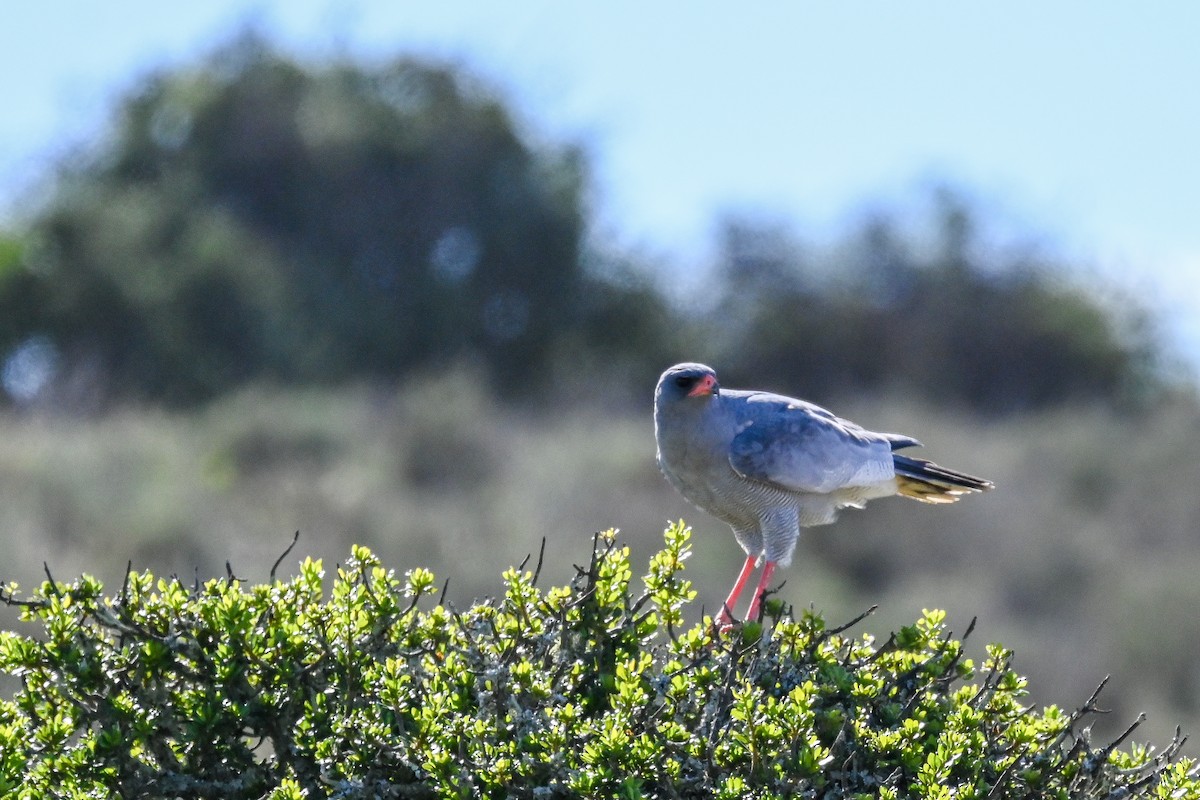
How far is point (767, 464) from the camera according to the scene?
705cm

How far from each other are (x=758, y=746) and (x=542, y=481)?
1982 cm

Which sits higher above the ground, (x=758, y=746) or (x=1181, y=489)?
(x=1181, y=489)

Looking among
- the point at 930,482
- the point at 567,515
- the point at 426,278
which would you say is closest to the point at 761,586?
the point at 930,482

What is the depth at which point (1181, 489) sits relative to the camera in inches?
1068

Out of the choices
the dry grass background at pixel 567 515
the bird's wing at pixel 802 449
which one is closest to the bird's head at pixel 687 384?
the bird's wing at pixel 802 449

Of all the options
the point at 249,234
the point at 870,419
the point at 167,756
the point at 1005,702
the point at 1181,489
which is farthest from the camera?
the point at 249,234

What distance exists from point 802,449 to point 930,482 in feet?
2.69

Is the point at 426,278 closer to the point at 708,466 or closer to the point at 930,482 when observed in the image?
the point at 930,482

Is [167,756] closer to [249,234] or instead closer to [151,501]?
[151,501]

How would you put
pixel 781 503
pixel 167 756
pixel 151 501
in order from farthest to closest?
pixel 151 501, pixel 781 503, pixel 167 756

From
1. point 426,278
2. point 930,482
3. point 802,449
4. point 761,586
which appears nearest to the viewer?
point 761,586

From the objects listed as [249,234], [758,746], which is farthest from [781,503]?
[249,234]

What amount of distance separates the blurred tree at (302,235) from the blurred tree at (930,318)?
173 inches

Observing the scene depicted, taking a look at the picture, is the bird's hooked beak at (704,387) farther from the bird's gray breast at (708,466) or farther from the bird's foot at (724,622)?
the bird's foot at (724,622)
